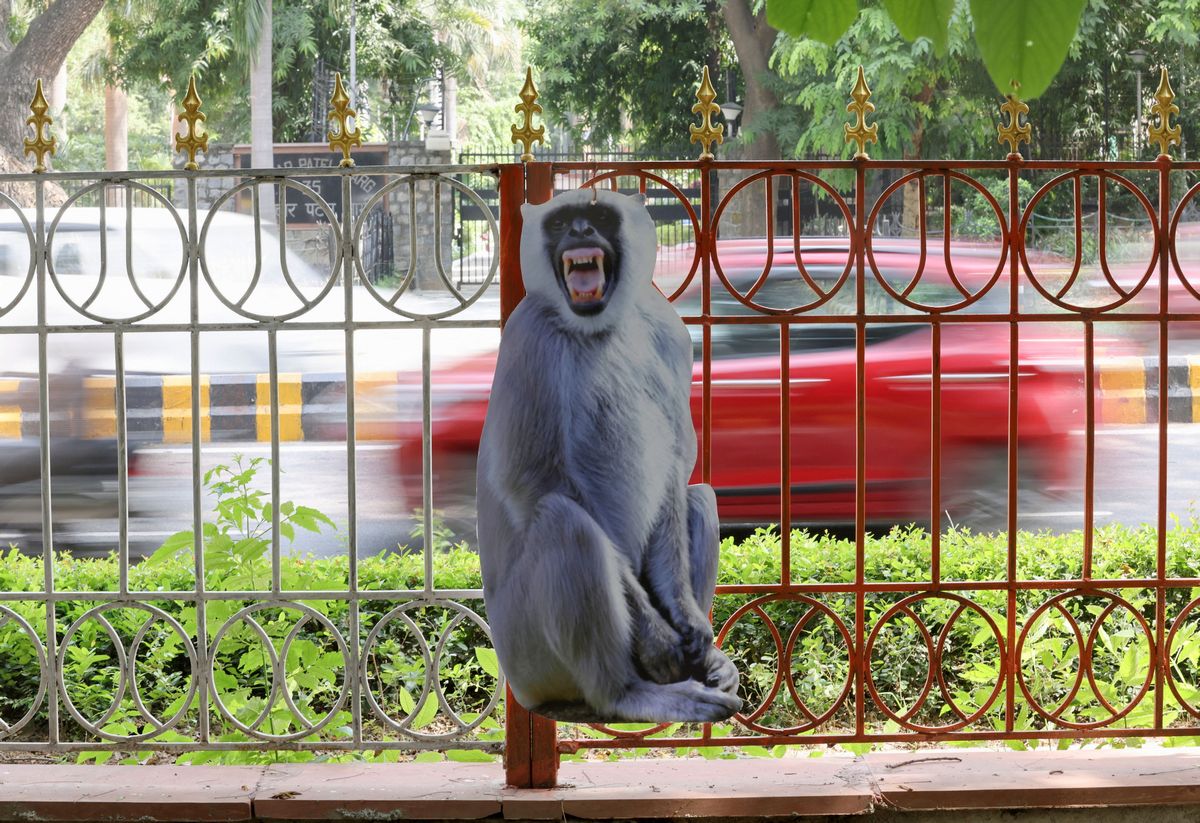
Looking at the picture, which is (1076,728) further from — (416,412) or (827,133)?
(827,133)

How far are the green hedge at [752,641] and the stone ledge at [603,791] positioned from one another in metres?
0.39

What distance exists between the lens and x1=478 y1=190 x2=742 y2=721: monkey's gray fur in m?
2.23

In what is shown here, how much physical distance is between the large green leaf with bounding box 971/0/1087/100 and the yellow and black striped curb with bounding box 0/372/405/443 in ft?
17.5

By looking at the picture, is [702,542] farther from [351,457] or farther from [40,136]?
[40,136]

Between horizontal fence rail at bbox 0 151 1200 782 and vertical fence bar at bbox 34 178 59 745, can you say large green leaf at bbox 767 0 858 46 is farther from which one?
vertical fence bar at bbox 34 178 59 745

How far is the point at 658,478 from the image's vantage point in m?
2.26

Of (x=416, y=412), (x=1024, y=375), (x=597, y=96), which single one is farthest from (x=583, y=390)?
(x=597, y=96)

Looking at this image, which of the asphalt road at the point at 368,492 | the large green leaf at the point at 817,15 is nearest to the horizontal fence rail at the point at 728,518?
the asphalt road at the point at 368,492

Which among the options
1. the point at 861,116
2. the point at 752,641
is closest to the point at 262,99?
the point at 752,641

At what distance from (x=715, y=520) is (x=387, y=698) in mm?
1667

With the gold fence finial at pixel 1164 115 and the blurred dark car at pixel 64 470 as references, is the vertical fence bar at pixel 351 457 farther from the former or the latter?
the blurred dark car at pixel 64 470

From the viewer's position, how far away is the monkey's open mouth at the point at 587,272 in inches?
87.4

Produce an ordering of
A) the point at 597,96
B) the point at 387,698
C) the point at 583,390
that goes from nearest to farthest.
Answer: the point at 583,390
the point at 387,698
the point at 597,96

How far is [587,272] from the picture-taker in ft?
7.29
